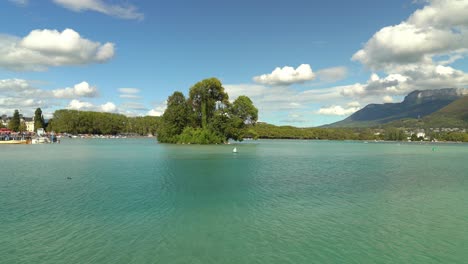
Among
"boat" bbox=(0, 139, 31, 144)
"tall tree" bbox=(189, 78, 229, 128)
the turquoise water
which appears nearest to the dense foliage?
"tall tree" bbox=(189, 78, 229, 128)

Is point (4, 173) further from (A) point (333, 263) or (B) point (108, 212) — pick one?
(A) point (333, 263)

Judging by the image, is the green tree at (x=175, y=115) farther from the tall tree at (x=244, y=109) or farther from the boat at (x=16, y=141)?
the boat at (x=16, y=141)

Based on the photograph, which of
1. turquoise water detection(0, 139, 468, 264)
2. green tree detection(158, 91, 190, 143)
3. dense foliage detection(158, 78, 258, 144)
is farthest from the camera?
green tree detection(158, 91, 190, 143)

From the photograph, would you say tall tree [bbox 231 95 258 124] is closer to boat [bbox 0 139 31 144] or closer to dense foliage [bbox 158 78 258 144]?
dense foliage [bbox 158 78 258 144]

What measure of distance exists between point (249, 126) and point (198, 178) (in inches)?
3302

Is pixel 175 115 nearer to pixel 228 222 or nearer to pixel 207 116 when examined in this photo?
pixel 207 116

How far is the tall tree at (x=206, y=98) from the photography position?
111375 millimetres

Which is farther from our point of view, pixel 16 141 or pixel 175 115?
pixel 16 141

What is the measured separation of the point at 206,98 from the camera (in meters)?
113

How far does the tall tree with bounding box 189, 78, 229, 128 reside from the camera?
111375mm

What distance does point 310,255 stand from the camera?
13.7 metres

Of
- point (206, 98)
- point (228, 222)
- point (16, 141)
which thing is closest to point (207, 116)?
point (206, 98)

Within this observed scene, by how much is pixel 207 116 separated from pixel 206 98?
20.8ft

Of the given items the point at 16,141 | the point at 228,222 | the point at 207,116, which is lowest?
the point at 228,222
